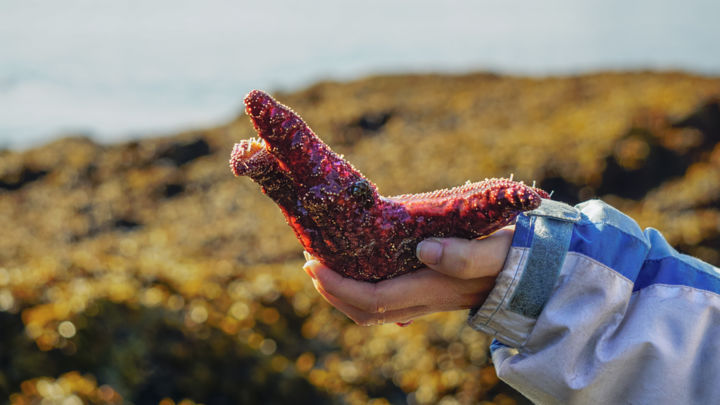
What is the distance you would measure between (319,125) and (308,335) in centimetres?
823

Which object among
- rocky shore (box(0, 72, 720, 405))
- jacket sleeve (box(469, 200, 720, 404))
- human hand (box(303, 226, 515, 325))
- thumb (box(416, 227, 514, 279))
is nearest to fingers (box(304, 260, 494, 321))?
human hand (box(303, 226, 515, 325))

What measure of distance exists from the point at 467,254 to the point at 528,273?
21cm

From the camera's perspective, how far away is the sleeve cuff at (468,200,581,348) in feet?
6.11

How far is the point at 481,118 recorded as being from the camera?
1264 cm

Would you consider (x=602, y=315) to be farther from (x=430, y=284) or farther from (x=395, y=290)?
(x=395, y=290)

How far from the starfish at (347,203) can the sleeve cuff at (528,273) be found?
10cm

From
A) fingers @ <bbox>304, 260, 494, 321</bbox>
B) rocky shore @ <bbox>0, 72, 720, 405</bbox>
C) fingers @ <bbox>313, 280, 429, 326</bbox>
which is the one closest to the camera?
fingers @ <bbox>304, 260, 494, 321</bbox>

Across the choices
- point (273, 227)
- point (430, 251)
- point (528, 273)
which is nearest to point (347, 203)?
point (430, 251)

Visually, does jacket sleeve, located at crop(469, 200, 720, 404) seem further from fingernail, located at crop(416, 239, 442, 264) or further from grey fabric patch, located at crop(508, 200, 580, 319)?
fingernail, located at crop(416, 239, 442, 264)

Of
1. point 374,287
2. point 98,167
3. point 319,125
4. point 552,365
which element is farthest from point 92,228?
point 552,365

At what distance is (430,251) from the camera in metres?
2.03

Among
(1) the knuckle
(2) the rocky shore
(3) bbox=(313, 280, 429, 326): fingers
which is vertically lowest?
(2) the rocky shore

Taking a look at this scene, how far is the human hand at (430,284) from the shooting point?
1965mm

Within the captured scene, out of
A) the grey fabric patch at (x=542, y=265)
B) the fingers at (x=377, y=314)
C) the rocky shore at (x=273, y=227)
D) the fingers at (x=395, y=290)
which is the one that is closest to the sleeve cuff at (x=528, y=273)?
the grey fabric patch at (x=542, y=265)
